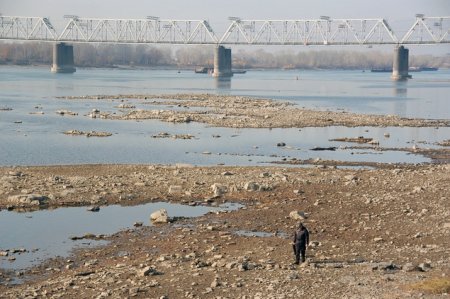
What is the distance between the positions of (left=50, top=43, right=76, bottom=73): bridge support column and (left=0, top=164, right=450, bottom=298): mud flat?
15988cm

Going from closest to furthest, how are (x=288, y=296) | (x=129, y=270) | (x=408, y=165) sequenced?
(x=288, y=296) → (x=129, y=270) → (x=408, y=165)

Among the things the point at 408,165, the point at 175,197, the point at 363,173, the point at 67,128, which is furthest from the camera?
the point at 67,128

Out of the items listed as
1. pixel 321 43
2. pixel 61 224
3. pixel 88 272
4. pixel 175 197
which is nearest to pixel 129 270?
pixel 88 272

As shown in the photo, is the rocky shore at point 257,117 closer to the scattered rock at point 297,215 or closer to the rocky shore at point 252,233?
the rocky shore at point 252,233

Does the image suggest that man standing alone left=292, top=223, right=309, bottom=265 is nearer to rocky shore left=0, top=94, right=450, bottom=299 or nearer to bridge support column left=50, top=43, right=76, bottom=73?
rocky shore left=0, top=94, right=450, bottom=299

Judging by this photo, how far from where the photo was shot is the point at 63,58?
617ft

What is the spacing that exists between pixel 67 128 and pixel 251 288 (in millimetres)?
36355

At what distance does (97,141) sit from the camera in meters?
41.9

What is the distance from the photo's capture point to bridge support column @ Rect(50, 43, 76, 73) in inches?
7318

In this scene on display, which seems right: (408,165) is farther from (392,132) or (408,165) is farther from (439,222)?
(392,132)

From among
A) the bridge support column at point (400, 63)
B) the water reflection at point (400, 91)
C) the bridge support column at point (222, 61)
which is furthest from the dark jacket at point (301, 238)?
the bridge support column at point (222, 61)

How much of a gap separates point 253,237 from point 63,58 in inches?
6896

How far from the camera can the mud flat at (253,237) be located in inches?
571

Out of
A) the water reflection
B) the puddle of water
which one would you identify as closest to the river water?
the puddle of water
